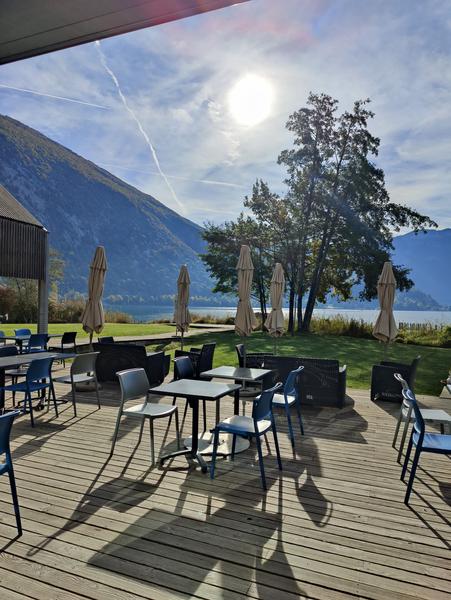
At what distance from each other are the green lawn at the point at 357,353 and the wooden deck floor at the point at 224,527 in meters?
5.70

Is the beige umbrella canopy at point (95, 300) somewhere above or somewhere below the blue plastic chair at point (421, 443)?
above

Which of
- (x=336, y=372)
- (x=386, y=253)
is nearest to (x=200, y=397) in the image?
(x=336, y=372)

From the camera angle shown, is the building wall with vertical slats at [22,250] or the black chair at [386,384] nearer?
the black chair at [386,384]

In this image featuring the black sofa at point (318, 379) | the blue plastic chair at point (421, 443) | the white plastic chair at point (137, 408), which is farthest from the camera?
the black sofa at point (318, 379)

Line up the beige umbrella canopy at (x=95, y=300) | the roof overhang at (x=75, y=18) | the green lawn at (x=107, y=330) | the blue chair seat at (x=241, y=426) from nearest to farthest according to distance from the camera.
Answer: the roof overhang at (x=75, y=18) < the blue chair seat at (x=241, y=426) < the beige umbrella canopy at (x=95, y=300) < the green lawn at (x=107, y=330)

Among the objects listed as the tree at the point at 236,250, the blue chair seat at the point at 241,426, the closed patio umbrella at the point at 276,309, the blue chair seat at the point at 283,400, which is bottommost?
the blue chair seat at the point at 241,426

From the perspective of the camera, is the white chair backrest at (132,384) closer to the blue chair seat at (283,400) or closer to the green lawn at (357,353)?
the blue chair seat at (283,400)

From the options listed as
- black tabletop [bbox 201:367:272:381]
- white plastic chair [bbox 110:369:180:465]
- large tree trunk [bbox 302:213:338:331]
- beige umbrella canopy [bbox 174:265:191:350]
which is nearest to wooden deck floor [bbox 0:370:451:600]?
white plastic chair [bbox 110:369:180:465]

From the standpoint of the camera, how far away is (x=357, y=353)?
48.3 ft

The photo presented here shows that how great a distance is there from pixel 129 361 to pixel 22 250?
982 centimetres

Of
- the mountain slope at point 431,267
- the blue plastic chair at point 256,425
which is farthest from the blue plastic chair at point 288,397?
the mountain slope at point 431,267

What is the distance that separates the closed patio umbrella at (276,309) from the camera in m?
8.56

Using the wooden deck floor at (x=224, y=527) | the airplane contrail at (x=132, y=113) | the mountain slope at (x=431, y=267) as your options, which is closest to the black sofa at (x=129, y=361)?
the wooden deck floor at (x=224, y=527)

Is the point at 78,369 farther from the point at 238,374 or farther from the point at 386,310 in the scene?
the point at 386,310
